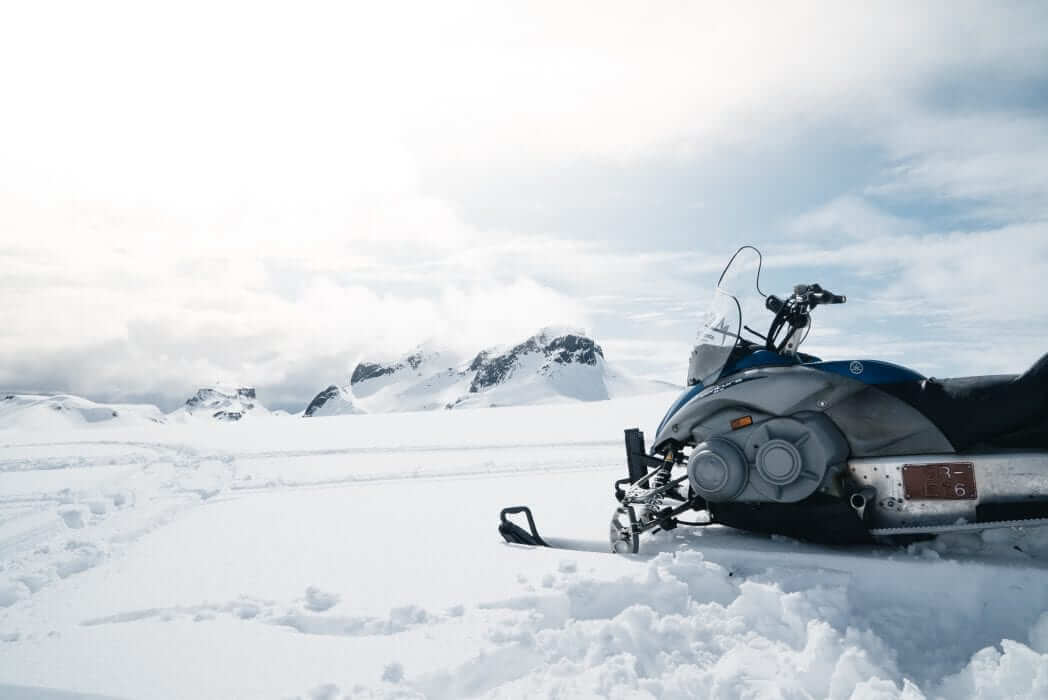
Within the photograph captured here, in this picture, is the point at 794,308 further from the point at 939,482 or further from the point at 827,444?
the point at 939,482

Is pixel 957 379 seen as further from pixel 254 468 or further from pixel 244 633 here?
pixel 254 468

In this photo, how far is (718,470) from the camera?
393 centimetres

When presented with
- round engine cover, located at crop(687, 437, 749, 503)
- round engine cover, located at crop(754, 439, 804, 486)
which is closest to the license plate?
round engine cover, located at crop(754, 439, 804, 486)

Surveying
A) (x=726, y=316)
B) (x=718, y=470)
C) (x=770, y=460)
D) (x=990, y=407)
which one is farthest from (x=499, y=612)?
(x=990, y=407)

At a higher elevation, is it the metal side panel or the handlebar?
the handlebar

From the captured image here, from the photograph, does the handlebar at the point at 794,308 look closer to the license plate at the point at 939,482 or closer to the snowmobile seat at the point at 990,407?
the snowmobile seat at the point at 990,407

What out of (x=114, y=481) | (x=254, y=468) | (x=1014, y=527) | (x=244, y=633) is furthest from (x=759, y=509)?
(x=114, y=481)

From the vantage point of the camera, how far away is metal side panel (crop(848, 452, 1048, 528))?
341cm

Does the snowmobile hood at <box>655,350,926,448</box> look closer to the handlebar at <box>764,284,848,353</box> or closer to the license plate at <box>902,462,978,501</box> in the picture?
the handlebar at <box>764,284,848,353</box>

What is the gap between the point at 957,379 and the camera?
372 cm

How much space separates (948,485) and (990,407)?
0.49 meters

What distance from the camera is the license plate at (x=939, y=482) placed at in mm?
3512

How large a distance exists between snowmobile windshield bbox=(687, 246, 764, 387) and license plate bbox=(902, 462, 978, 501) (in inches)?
48.4

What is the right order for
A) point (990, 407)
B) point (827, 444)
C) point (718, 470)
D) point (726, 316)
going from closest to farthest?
point (990, 407)
point (827, 444)
point (718, 470)
point (726, 316)
